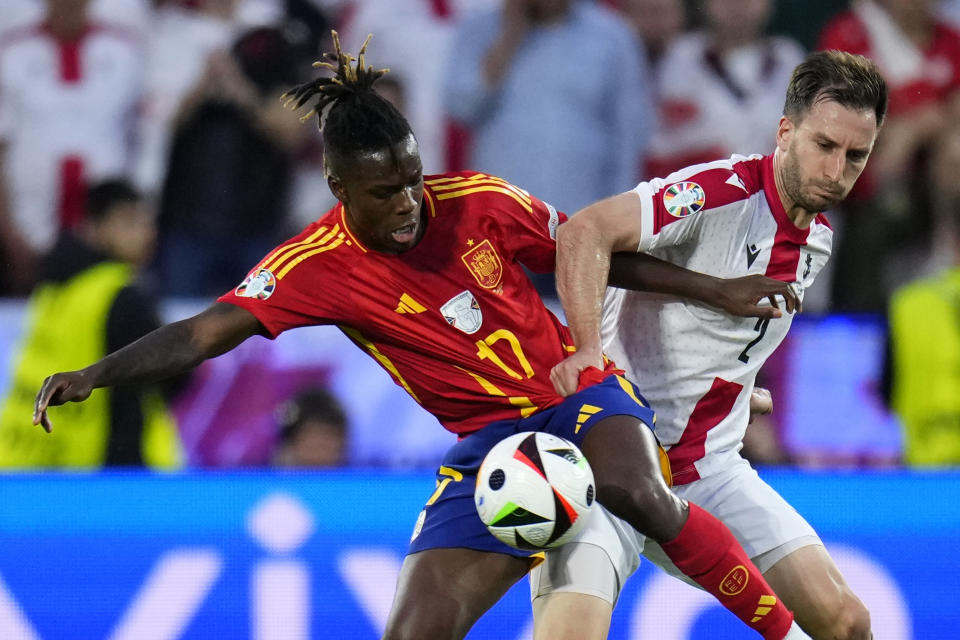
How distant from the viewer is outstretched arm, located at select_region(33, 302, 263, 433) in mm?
3316

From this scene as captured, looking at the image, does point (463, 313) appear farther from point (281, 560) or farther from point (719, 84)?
point (719, 84)

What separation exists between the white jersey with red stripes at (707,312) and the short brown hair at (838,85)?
0.24 meters

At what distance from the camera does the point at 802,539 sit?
378 cm

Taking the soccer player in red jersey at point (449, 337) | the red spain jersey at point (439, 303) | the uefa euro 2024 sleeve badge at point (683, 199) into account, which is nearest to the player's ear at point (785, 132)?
the uefa euro 2024 sleeve badge at point (683, 199)

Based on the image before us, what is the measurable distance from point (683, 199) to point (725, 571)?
99 cm

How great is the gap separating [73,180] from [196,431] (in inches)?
57.5

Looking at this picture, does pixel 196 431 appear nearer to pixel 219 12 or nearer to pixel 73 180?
pixel 73 180

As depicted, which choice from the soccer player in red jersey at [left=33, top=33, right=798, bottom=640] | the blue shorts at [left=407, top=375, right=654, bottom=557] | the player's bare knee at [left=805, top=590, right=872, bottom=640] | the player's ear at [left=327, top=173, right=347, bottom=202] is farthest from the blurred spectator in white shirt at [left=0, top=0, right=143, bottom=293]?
the player's bare knee at [left=805, top=590, right=872, bottom=640]

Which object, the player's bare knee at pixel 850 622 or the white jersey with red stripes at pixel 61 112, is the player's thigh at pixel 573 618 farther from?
the white jersey with red stripes at pixel 61 112

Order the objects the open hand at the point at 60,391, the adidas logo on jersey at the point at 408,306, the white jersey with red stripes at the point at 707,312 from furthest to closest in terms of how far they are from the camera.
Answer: the white jersey with red stripes at the point at 707,312 → the adidas logo on jersey at the point at 408,306 → the open hand at the point at 60,391

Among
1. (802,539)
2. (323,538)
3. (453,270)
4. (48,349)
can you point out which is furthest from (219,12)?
(802,539)

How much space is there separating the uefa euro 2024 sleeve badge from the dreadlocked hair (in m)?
0.72

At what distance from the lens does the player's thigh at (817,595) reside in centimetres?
367

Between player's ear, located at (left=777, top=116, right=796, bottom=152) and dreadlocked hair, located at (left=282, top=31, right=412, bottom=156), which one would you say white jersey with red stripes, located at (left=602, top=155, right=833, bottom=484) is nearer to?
player's ear, located at (left=777, top=116, right=796, bottom=152)
